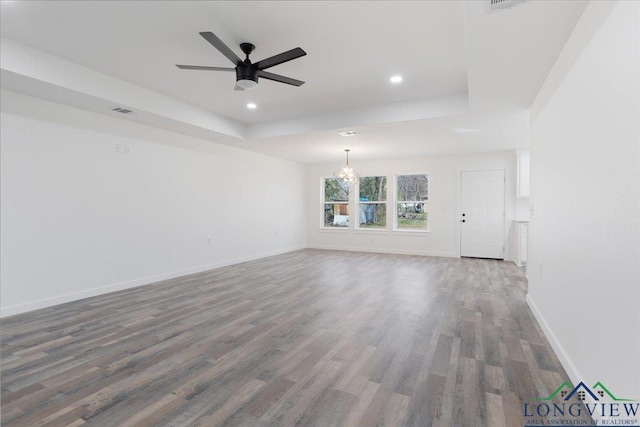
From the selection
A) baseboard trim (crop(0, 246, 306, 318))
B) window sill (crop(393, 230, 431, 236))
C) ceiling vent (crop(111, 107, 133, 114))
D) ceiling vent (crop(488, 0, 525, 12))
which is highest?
ceiling vent (crop(111, 107, 133, 114))

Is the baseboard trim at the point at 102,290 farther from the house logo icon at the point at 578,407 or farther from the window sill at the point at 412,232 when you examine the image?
the house logo icon at the point at 578,407

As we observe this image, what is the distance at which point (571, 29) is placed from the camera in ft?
7.37

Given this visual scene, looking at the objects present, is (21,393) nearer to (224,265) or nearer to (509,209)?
(224,265)

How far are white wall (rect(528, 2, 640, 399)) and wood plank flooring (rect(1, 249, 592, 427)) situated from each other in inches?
18.8

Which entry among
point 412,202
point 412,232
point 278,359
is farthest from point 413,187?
point 278,359

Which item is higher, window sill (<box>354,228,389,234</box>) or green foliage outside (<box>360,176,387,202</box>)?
green foliage outside (<box>360,176,387,202</box>)

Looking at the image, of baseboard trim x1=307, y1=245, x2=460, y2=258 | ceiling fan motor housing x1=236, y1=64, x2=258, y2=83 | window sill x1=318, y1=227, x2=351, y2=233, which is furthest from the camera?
window sill x1=318, y1=227, x2=351, y2=233

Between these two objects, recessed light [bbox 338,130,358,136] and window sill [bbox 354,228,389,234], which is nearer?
recessed light [bbox 338,130,358,136]

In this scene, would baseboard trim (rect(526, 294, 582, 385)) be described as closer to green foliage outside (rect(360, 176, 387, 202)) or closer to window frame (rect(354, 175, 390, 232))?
window frame (rect(354, 175, 390, 232))

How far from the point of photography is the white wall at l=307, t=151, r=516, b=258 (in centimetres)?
721

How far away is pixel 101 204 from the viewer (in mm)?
4328

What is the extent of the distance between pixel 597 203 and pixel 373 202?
701cm

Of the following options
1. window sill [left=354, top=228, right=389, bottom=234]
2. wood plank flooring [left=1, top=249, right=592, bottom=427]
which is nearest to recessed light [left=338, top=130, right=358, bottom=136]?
wood plank flooring [left=1, top=249, right=592, bottom=427]

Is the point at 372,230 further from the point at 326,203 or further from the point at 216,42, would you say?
the point at 216,42
